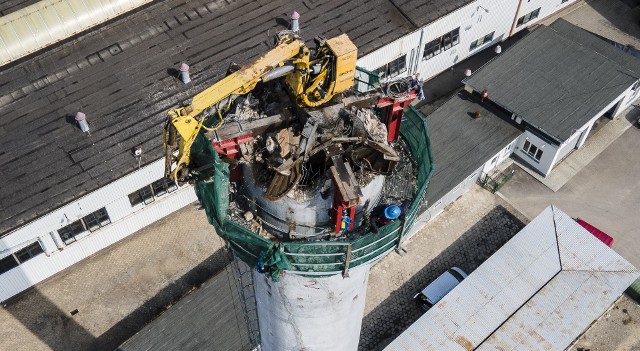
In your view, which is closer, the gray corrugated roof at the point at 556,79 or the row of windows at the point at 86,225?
the row of windows at the point at 86,225

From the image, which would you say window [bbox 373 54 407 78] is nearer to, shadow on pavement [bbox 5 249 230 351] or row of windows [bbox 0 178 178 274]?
row of windows [bbox 0 178 178 274]

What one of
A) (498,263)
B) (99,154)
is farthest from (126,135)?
(498,263)

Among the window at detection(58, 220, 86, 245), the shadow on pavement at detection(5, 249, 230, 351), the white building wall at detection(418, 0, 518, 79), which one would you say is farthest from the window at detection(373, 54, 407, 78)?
the window at detection(58, 220, 86, 245)

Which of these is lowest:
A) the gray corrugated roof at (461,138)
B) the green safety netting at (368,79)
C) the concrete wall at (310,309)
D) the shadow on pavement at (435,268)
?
the shadow on pavement at (435,268)

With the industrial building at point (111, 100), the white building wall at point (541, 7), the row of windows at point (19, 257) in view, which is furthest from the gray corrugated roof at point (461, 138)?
the row of windows at point (19, 257)

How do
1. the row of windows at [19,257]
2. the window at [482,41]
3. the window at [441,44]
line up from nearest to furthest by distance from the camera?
1. the row of windows at [19,257]
2. the window at [441,44]
3. the window at [482,41]

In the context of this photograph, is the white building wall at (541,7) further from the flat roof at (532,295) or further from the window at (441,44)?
the flat roof at (532,295)
